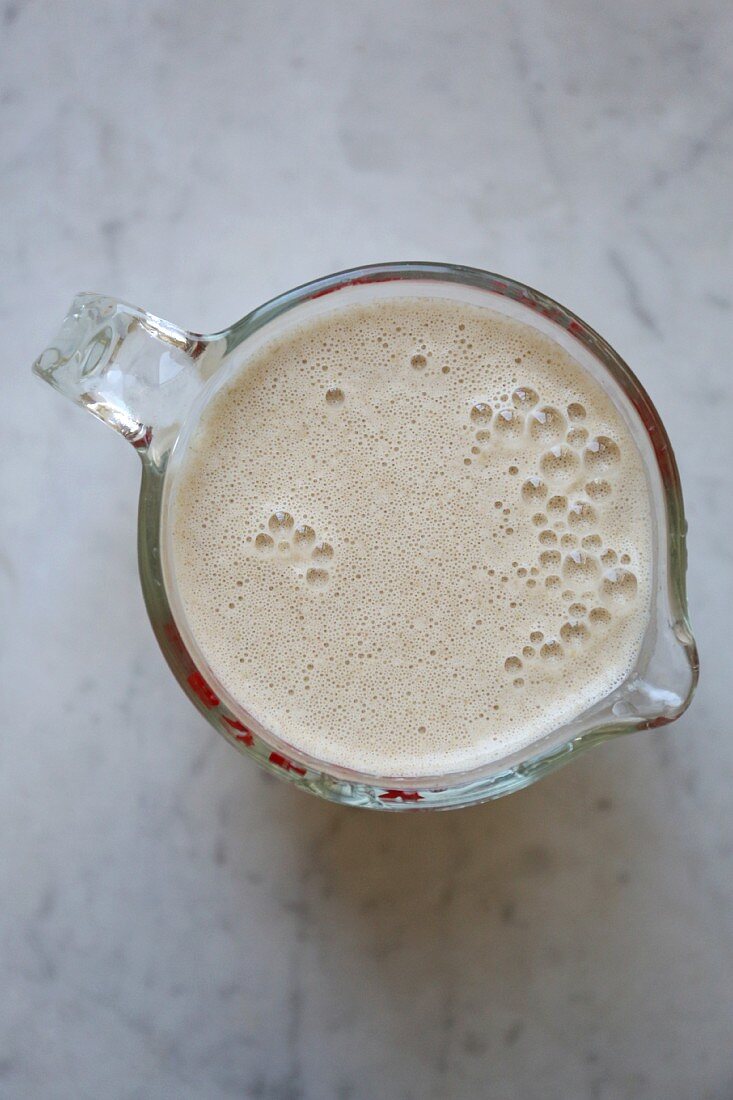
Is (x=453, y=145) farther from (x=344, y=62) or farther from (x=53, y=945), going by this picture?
(x=53, y=945)

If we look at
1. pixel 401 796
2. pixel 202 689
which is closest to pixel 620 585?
pixel 401 796

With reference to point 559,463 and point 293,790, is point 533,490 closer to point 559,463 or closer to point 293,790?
point 559,463

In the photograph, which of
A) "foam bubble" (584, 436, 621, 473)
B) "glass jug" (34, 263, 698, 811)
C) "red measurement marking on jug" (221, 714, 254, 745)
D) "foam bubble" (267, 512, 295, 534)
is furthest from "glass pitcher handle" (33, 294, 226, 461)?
"foam bubble" (584, 436, 621, 473)

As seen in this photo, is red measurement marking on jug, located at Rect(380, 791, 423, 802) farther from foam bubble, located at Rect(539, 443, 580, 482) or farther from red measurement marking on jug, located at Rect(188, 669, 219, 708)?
foam bubble, located at Rect(539, 443, 580, 482)

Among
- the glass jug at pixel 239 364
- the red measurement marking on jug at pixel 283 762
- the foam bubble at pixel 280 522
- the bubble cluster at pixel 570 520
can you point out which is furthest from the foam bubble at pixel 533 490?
the red measurement marking on jug at pixel 283 762

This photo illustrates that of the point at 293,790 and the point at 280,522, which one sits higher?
the point at 280,522

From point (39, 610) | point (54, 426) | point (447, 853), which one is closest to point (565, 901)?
point (447, 853)

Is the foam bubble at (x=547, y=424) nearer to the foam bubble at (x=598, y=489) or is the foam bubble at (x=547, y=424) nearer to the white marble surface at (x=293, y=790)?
the foam bubble at (x=598, y=489)
